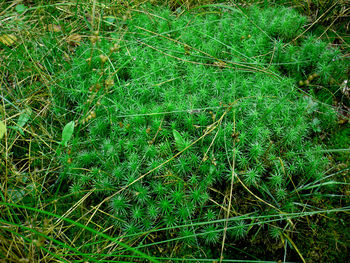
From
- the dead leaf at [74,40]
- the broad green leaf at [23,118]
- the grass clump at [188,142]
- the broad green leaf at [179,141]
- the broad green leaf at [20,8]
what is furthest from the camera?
the broad green leaf at [20,8]

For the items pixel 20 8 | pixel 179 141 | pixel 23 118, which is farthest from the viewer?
pixel 20 8

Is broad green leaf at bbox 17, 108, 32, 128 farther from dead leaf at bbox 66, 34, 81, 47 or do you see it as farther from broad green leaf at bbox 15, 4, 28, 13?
broad green leaf at bbox 15, 4, 28, 13

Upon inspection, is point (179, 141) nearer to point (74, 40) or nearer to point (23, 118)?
point (23, 118)

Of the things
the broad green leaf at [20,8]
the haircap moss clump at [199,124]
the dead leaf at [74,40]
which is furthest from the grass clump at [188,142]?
the broad green leaf at [20,8]

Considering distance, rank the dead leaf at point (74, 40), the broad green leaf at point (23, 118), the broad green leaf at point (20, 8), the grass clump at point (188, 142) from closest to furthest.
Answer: the grass clump at point (188, 142), the broad green leaf at point (23, 118), the dead leaf at point (74, 40), the broad green leaf at point (20, 8)

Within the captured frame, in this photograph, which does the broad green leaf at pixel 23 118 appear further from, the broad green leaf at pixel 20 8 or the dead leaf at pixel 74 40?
the broad green leaf at pixel 20 8

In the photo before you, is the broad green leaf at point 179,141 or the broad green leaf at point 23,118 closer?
the broad green leaf at point 179,141

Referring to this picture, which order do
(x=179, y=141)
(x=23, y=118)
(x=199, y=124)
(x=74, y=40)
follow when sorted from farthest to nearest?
(x=74, y=40) < (x=23, y=118) < (x=199, y=124) < (x=179, y=141)

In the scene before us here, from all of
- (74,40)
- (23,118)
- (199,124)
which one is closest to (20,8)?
(74,40)

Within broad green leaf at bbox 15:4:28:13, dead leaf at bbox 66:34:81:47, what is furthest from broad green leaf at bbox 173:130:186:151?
broad green leaf at bbox 15:4:28:13

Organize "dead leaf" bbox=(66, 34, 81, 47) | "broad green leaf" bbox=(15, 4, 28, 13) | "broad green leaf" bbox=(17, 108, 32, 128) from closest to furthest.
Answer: "broad green leaf" bbox=(17, 108, 32, 128) → "dead leaf" bbox=(66, 34, 81, 47) → "broad green leaf" bbox=(15, 4, 28, 13)
